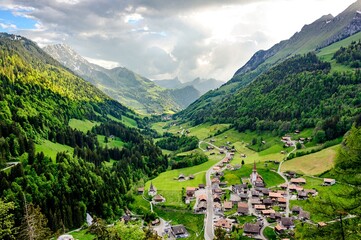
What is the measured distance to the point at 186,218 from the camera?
408 feet

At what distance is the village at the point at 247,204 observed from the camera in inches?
4269

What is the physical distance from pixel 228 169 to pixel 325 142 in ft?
209

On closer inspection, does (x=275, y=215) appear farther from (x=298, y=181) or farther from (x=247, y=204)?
(x=298, y=181)

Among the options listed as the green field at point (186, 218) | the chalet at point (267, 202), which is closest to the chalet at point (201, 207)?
the green field at point (186, 218)

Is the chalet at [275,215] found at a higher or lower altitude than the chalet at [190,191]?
lower

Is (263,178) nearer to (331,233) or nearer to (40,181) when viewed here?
(40,181)

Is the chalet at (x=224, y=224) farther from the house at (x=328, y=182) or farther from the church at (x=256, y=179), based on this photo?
the house at (x=328, y=182)

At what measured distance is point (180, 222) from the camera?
122500 millimetres

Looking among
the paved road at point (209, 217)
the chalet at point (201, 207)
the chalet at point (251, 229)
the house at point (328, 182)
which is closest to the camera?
the chalet at point (251, 229)

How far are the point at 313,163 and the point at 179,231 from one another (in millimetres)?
86318

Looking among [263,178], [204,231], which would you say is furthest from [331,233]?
[263,178]

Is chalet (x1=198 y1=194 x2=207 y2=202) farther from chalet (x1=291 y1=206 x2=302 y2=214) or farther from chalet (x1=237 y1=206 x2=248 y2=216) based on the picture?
chalet (x1=291 y1=206 x2=302 y2=214)

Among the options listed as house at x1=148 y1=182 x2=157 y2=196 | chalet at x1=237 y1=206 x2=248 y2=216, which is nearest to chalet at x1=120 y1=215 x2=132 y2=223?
house at x1=148 y1=182 x2=157 y2=196

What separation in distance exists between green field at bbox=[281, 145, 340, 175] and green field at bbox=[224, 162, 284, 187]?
7343mm
